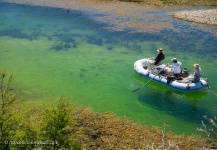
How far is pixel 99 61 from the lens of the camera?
1931cm

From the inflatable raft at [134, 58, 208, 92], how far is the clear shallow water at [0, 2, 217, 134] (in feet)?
1.28

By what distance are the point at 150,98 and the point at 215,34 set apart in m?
12.9

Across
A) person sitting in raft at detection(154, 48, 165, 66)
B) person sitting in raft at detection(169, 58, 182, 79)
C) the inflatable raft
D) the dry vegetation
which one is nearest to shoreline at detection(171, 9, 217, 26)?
person sitting in raft at detection(154, 48, 165, 66)

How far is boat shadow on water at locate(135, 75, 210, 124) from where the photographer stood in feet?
45.8

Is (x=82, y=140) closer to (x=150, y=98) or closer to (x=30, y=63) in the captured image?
(x=150, y=98)

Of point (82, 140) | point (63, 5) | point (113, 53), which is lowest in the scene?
point (82, 140)

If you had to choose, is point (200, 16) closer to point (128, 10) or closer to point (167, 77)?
point (128, 10)

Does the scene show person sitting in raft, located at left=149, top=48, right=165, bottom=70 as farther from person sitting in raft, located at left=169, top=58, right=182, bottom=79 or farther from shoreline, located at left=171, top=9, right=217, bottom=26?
shoreline, located at left=171, top=9, right=217, bottom=26

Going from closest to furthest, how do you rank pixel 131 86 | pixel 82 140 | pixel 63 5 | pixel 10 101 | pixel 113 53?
pixel 10 101
pixel 82 140
pixel 131 86
pixel 113 53
pixel 63 5

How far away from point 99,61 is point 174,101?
20.5 ft

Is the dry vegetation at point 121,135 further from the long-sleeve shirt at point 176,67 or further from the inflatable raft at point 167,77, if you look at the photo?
the long-sleeve shirt at point 176,67

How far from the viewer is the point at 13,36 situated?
23.7m

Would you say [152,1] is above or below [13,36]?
above

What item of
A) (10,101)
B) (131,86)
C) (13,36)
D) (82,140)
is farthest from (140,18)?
(10,101)
